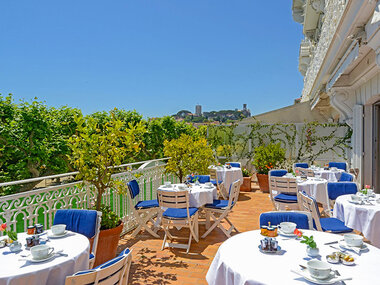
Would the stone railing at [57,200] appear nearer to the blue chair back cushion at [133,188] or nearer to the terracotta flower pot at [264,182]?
the blue chair back cushion at [133,188]

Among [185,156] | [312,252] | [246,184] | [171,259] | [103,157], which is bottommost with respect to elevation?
[171,259]

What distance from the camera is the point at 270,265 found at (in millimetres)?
1847

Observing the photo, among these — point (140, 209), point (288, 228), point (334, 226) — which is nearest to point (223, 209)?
point (140, 209)

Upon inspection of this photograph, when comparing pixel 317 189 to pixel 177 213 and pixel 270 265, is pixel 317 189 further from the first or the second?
pixel 270 265

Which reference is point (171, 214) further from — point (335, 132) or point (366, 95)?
point (335, 132)

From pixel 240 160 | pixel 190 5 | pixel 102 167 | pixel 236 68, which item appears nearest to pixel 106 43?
pixel 190 5

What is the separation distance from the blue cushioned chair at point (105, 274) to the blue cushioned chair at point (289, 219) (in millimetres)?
1497

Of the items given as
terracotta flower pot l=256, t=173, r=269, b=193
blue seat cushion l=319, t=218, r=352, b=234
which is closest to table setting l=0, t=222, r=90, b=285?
blue seat cushion l=319, t=218, r=352, b=234

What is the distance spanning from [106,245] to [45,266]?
172 cm

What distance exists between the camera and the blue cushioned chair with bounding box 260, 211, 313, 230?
2783 millimetres

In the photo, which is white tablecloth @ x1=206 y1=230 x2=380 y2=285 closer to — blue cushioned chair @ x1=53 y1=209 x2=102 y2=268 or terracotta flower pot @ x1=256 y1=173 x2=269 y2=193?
blue cushioned chair @ x1=53 y1=209 x2=102 y2=268

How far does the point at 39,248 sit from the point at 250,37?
15.3 metres

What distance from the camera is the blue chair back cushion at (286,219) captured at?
2781 mm

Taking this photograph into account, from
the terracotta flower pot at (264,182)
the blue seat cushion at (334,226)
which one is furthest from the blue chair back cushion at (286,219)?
the terracotta flower pot at (264,182)
